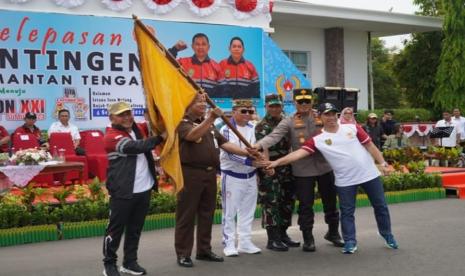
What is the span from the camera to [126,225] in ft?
21.2

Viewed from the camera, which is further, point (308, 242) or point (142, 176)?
point (308, 242)

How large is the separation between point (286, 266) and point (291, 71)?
11274 millimetres

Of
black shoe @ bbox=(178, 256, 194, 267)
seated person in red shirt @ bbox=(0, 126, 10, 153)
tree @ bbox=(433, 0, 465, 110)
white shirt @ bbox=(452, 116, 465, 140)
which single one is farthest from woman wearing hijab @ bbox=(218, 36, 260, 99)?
tree @ bbox=(433, 0, 465, 110)

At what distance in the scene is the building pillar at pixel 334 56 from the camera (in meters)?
24.4

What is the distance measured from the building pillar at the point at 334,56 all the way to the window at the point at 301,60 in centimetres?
83

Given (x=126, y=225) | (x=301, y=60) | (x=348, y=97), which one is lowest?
(x=126, y=225)

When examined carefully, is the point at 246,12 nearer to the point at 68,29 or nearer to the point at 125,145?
the point at 68,29

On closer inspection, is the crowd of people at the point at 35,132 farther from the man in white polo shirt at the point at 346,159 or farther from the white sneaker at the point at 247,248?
the man in white polo shirt at the point at 346,159

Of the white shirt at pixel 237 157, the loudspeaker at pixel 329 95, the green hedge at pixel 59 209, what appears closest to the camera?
the white shirt at pixel 237 157

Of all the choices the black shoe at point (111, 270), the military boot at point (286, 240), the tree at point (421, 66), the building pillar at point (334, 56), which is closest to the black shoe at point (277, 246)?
the military boot at point (286, 240)

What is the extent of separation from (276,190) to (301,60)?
56.1 ft

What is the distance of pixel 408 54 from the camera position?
28.1 meters

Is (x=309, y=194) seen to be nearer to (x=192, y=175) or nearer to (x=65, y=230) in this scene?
(x=192, y=175)

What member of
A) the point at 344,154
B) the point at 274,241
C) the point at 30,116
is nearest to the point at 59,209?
the point at 274,241
